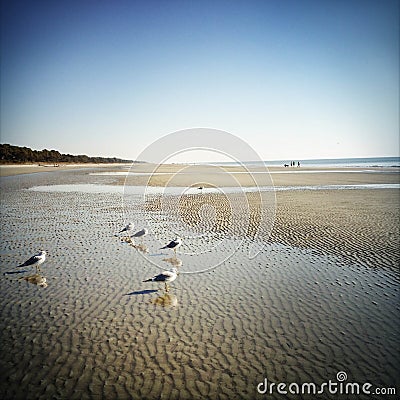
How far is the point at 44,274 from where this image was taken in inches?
385

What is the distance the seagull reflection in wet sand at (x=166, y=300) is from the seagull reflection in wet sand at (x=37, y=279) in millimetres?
3698

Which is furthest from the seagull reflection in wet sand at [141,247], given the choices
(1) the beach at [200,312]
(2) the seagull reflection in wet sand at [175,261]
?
(2) the seagull reflection in wet sand at [175,261]

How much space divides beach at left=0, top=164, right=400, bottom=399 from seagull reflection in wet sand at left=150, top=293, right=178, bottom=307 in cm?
5

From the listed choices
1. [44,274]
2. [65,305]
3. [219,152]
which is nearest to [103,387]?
[65,305]

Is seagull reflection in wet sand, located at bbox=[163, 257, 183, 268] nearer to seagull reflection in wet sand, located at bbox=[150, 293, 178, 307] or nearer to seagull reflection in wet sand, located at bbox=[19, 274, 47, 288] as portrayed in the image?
seagull reflection in wet sand, located at bbox=[150, 293, 178, 307]

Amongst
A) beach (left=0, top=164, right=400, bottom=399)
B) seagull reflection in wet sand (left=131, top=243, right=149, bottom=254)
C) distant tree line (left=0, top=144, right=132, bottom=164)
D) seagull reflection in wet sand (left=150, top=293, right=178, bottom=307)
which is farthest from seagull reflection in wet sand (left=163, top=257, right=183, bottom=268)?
distant tree line (left=0, top=144, right=132, bottom=164)

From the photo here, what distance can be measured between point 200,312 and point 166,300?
3.75 ft

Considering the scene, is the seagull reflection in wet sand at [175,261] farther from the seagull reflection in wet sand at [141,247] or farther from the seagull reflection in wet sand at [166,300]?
the seagull reflection in wet sand at [166,300]

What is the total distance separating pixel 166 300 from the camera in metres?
8.15

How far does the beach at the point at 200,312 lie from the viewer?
17.6 ft

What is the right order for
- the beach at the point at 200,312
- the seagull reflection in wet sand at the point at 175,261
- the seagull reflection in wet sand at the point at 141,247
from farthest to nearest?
1. the seagull reflection in wet sand at the point at 141,247
2. the seagull reflection in wet sand at the point at 175,261
3. the beach at the point at 200,312

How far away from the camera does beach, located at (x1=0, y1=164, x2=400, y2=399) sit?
5.37 metres

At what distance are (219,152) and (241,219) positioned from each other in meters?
7.66

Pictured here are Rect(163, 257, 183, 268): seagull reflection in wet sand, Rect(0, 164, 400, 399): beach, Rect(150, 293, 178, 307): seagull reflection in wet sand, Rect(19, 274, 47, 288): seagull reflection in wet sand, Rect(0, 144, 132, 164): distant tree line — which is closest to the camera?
Rect(0, 164, 400, 399): beach
